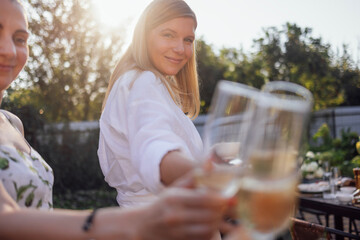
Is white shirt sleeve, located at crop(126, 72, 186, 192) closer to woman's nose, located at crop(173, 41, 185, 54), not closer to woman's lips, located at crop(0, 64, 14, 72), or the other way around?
woman's nose, located at crop(173, 41, 185, 54)

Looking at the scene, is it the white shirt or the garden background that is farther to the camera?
the garden background

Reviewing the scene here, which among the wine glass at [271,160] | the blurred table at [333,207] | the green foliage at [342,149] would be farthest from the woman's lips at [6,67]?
the green foliage at [342,149]

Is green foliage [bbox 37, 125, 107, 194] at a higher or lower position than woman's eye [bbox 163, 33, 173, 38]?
lower

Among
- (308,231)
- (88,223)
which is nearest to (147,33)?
(88,223)

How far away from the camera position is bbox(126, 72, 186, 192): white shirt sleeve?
109 cm

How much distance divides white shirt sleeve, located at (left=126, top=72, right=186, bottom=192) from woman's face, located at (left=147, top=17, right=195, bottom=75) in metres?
0.29

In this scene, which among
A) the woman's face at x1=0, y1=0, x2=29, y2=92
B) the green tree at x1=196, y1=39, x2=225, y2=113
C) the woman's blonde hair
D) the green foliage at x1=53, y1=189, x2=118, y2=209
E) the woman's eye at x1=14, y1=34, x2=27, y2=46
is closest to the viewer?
the woman's face at x1=0, y1=0, x2=29, y2=92

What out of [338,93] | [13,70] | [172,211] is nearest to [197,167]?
[172,211]

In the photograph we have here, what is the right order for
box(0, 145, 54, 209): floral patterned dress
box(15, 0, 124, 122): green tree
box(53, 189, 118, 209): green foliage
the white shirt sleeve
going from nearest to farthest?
the white shirt sleeve
box(0, 145, 54, 209): floral patterned dress
box(53, 189, 118, 209): green foliage
box(15, 0, 124, 122): green tree

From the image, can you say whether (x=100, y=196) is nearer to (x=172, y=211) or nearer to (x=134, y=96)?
(x=134, y=96)

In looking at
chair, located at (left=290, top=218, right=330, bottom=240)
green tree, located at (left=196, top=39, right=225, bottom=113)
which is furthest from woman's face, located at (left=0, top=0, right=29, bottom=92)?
green tree, located at (left=196, top=39, right=225, bottom=113)

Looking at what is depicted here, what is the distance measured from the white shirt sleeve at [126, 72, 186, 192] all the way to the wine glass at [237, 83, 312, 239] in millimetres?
402

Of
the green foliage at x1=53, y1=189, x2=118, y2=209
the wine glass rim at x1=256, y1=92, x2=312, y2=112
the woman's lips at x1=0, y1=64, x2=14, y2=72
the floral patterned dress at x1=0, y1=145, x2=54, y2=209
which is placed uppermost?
the woman's lips at x1=0, y1=64, x2=14, y2=72

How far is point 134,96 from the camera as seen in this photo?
1.37 m
